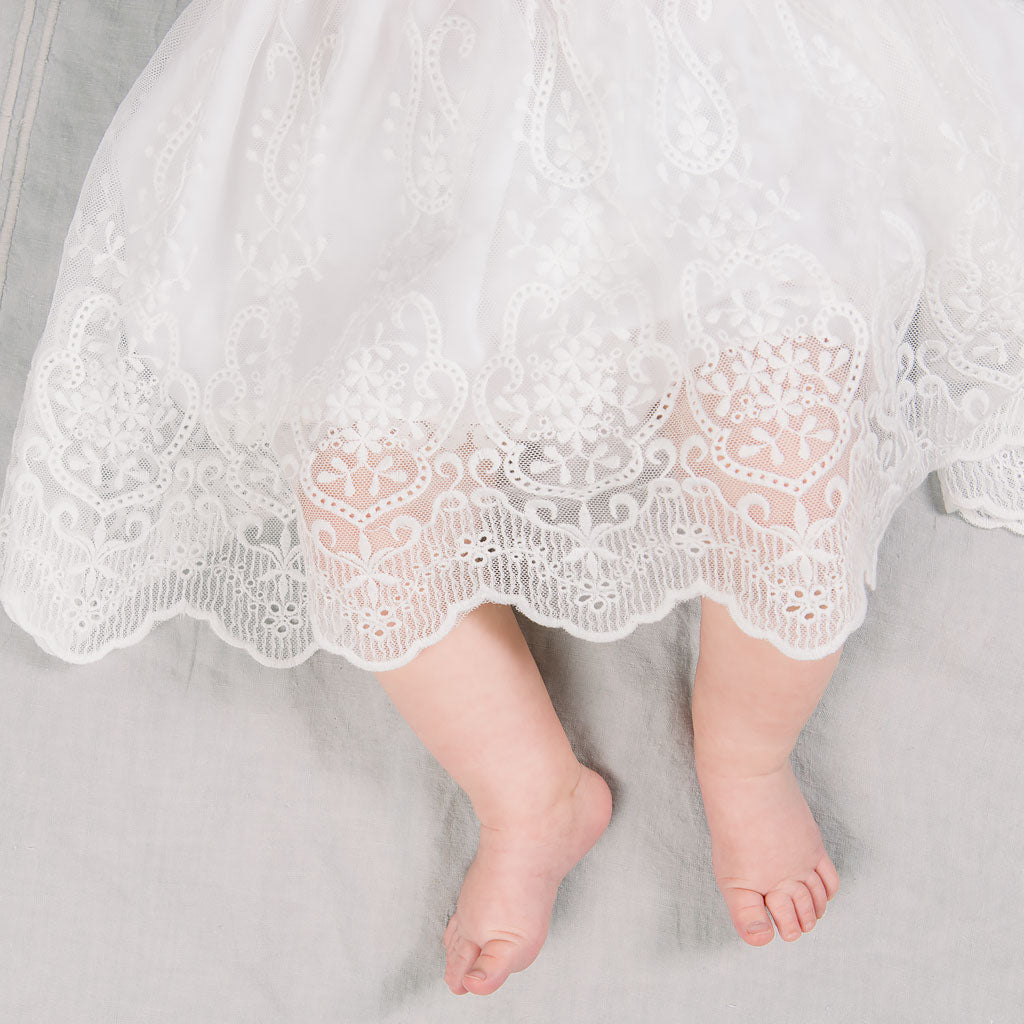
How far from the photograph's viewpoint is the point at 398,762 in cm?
99

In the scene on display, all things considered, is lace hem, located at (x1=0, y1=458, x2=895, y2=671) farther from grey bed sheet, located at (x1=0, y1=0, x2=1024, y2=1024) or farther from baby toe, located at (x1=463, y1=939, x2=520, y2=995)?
baby toe, located at (x1=463, y1=939, x2=520, y2=995)

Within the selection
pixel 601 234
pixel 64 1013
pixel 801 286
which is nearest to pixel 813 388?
pixel 801 286

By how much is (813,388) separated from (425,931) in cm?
61

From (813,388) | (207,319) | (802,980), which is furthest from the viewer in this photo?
(802,980)

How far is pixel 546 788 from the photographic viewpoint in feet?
2.87

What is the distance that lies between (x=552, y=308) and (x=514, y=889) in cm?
50

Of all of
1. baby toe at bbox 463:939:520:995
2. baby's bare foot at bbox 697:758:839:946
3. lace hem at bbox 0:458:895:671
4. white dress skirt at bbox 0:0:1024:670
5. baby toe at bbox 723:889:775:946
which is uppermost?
white dress skirt at bbox 0:0:1024:670

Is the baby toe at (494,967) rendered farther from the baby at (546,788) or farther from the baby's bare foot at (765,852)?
the baby's bare foot at (765,852)

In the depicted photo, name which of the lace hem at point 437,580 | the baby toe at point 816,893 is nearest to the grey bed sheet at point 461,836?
the baby toe at point 816,893

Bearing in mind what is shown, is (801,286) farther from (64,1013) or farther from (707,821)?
(64,1013)

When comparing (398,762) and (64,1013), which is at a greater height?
(398,762)

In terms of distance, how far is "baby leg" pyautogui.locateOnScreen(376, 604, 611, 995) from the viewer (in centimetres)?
82

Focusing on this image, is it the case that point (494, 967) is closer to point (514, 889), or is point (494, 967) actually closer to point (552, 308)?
point (514, 889)

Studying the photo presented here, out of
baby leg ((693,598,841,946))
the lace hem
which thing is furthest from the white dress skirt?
baby leg ((693,598,841,946))
